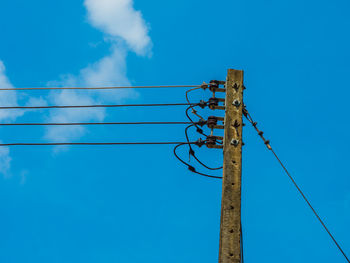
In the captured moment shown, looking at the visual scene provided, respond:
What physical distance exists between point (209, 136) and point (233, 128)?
0.85 metres

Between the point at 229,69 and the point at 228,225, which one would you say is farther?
the point at 229,69

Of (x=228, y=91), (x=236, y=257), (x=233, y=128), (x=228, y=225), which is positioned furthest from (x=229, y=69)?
(x=236, y=257)

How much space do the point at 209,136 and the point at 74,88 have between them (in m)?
4.52

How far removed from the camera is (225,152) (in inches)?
298

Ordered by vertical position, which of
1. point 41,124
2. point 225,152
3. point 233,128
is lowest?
point 225,152

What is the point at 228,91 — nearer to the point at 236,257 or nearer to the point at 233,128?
the point at 233,128

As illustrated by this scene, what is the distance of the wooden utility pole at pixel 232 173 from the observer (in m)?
6.80

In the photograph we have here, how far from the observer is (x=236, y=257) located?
6691 mm

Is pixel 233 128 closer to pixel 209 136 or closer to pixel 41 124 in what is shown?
pixel 209 136

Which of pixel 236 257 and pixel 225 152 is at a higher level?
pixel 225 152

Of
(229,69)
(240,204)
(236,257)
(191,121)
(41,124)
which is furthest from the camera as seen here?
(41,124)

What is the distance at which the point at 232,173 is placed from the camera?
24.1 feet

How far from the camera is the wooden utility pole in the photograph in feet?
22.3

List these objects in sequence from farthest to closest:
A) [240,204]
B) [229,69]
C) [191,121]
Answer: [191,121], [229,69], [240,204]
